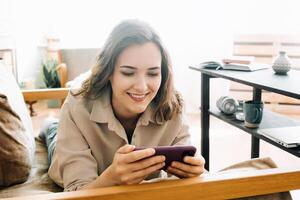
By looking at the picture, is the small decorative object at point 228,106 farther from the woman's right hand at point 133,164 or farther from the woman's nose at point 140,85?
the woman's right hand at point 133,164

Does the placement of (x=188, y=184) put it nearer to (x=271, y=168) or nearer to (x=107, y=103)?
(x=271, y=168)

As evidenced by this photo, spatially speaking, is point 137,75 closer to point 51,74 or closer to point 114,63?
point 114,63

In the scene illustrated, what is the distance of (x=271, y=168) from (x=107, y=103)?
517 millimetres

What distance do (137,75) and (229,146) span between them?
1.82m

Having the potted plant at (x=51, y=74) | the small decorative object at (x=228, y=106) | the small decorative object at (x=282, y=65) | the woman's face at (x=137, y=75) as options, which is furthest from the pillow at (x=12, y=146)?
the potted plant at (x=51, y=74)

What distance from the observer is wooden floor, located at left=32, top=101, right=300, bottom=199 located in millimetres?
2420

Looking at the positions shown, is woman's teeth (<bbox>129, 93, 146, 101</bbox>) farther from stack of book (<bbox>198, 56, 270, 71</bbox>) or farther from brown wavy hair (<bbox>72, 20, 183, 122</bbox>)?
stack of book (<bbox>198, 56, 270, 71</bbox>)

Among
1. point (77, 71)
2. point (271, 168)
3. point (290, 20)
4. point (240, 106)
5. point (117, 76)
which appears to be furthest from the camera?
point (290, 20)

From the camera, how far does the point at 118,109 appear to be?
3.91 feet

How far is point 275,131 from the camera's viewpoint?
4.89 ft

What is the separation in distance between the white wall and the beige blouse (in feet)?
7.48

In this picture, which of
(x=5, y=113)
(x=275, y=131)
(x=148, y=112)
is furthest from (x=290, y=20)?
(x=5, y=113)

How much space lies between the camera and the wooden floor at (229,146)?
2420 mm

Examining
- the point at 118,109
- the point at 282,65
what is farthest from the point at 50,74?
the point at 118,109
